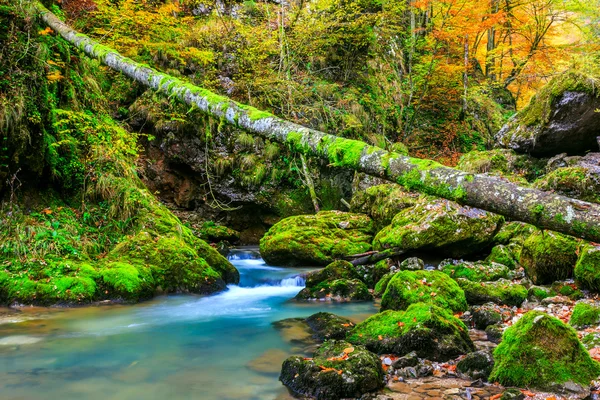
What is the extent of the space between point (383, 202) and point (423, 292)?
5.80 metres

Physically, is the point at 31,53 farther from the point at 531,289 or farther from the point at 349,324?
the point at 531,289

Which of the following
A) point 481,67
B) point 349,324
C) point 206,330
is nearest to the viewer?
point 349,324

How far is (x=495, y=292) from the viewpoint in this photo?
641 centimetres

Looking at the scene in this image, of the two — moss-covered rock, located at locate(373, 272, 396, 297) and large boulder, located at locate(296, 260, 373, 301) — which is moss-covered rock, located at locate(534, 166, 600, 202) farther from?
large boulder, located at locate(296, 260, 373, 301)

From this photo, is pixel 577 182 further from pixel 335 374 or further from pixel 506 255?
pixel 335 374

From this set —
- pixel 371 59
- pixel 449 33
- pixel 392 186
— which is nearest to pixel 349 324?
pixel 392 186

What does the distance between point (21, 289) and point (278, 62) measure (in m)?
12.3

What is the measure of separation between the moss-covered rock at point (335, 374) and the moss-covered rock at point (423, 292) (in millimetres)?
2154

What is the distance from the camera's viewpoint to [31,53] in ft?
25.0

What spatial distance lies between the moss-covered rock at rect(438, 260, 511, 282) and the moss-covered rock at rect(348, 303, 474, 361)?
2.98 m

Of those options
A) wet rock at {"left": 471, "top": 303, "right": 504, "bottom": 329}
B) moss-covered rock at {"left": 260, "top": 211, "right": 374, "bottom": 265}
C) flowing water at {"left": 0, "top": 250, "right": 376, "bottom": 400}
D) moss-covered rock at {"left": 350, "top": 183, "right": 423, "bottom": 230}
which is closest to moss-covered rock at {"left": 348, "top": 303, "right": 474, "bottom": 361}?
wet rock at {"left": 471, "top": 303, "right": 504, "bottom": 329}

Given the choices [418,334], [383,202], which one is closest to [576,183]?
[383,202]

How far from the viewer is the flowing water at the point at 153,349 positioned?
3977 millimetres

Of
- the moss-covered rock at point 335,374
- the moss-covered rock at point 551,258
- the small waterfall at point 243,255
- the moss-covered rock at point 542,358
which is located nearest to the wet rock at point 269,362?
the moss-covered rock at point 335,374
